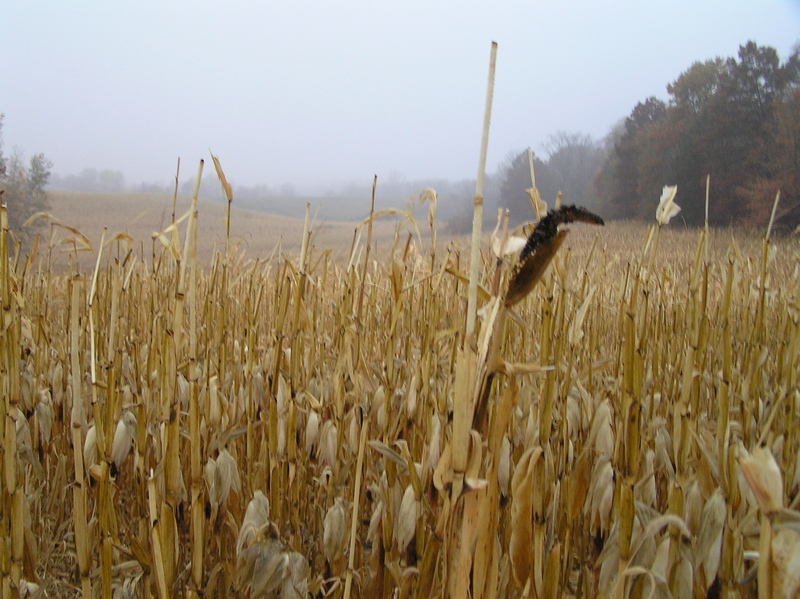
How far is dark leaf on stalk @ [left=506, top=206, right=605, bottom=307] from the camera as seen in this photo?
20 centimetres

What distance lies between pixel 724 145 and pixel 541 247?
21.1ft

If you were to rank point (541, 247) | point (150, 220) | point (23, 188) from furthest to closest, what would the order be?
point (150, 220) → point (23, 188) → point (541, 247)

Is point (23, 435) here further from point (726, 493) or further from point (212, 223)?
point (212, 223)

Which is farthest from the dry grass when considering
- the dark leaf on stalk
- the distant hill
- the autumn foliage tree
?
the distant hill

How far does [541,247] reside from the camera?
0.68 feet

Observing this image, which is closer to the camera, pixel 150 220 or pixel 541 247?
pixel 541 247

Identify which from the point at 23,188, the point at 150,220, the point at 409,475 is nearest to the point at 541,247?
the point at 409,475

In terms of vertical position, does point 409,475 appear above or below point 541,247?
below

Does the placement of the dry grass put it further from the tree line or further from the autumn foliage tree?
the autumn foliage tree

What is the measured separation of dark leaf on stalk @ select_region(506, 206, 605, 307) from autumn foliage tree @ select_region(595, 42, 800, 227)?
520 centimetres

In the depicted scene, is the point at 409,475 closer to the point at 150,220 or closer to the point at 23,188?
the point at 23,188

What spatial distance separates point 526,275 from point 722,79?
22.8 feet

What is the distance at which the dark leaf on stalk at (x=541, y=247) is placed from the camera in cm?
20

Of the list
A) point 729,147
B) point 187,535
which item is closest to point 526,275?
point 187,535
